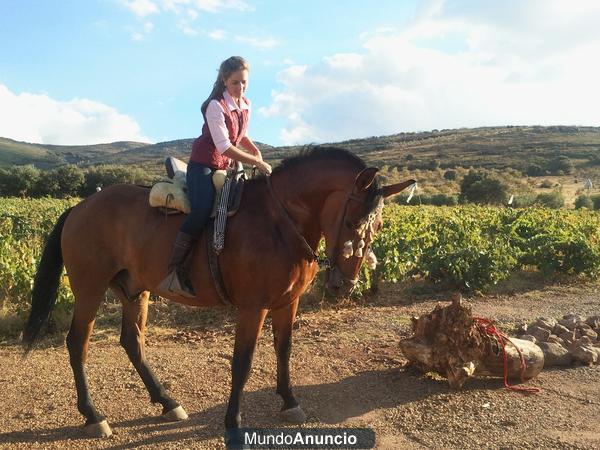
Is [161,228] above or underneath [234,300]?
above

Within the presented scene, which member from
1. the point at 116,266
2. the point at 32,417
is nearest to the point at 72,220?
the point at 116,266

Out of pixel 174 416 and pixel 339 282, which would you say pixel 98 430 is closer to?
pixel 174 416

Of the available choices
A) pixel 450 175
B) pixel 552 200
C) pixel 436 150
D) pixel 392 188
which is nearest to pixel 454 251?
pixel 392 188

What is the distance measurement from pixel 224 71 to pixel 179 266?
170 cm

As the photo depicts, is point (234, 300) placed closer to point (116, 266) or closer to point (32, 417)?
point (116, 266)

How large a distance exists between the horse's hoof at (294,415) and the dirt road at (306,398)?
0.37ft

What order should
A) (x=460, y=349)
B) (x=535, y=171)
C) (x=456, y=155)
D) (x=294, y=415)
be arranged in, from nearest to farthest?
(x=294, y=415)
(x=460, y=349)
(x=535, y=171)
(x=456, y=155)

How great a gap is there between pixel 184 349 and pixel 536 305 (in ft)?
23.0

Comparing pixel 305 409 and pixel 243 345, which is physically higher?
pixel 243 345

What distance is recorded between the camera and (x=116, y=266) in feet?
16.0

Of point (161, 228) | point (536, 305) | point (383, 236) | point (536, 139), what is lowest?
point (536, 305)

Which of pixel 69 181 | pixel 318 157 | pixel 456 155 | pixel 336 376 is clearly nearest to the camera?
pixel 318 157

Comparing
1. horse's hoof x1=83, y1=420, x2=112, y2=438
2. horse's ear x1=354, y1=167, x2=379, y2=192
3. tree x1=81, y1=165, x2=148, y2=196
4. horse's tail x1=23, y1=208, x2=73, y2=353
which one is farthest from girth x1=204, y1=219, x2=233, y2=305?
tree x1=81, y1=165, x2=148, y2=196

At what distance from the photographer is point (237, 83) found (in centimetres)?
436
